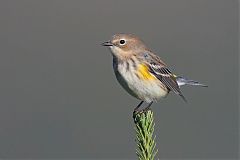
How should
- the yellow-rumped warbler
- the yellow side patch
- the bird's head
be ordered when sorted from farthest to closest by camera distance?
the bird's head
the yellow side patch
the yellow-rumped warbler

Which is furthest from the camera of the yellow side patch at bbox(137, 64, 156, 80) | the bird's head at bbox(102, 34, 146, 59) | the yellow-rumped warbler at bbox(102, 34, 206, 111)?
the bird's head at bbox(102, 34, 146, 59)

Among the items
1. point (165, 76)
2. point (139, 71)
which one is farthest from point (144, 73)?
point (165, 76)

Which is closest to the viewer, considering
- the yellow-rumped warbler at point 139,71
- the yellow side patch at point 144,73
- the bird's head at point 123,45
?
the yellow-rumped warbler at point 139,71

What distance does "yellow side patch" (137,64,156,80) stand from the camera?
8.62 m

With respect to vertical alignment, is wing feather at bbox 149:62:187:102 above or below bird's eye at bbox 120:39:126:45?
below

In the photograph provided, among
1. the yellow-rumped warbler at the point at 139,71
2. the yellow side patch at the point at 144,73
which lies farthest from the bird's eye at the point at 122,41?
the yellow side patch at the point at 144,73

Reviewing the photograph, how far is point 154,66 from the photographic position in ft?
29.2

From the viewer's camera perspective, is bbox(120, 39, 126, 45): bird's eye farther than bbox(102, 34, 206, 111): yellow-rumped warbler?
Yes

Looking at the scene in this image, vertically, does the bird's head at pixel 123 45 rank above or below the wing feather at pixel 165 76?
above

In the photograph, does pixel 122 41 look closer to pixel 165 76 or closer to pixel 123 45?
pixel 123 45

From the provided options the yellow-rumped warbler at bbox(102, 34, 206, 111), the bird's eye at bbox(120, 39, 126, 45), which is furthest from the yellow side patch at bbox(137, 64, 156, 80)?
the bird's eye at bbox(120, 39, 126, 45)

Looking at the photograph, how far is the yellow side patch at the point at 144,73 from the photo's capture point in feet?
28.3

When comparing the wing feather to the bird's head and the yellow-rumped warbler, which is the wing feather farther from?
the bird's head

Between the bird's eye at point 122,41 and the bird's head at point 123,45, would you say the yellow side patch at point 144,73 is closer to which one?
the bird's head at point 123,45
